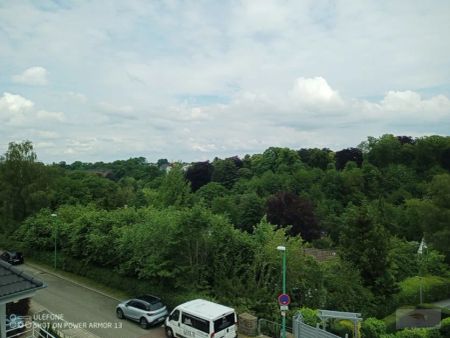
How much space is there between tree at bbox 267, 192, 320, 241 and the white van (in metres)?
26.5

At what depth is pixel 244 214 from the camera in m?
52.3

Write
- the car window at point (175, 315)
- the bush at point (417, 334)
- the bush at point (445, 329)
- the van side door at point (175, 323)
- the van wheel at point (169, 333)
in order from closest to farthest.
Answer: the bush at point (417, 334), the bush at point (445, 329), the van side door at point (175, 323), the car window at point (175, 315), the van wheel at point (169, 333)

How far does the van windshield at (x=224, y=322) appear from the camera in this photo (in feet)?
51.0

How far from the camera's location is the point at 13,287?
8320 millimetres

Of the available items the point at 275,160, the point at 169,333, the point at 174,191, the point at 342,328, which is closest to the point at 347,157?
the point at 275,160

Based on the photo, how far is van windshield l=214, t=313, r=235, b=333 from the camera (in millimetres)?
15555

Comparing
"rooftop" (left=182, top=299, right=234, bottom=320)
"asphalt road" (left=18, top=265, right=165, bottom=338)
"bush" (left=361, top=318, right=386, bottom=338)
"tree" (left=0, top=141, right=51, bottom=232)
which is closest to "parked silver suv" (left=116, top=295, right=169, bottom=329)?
"asphalt road" (left=18, top=265, right=165, bottom=338)

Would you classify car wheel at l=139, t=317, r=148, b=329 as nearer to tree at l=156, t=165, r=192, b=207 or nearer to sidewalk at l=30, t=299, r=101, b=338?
sidewalk at l=30, t=299, r=101, b=338

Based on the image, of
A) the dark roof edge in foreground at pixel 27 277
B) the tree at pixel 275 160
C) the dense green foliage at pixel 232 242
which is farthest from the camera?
the tree at pixel 275 160

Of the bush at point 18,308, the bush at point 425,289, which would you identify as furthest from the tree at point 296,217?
the bush at point 18,308

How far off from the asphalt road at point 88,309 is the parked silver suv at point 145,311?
37 cm

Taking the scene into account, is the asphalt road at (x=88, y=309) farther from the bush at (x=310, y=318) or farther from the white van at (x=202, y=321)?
the bush at (x=310, y=318)

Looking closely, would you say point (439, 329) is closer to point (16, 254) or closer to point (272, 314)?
point (272, 314)

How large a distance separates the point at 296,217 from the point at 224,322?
2797 cm
